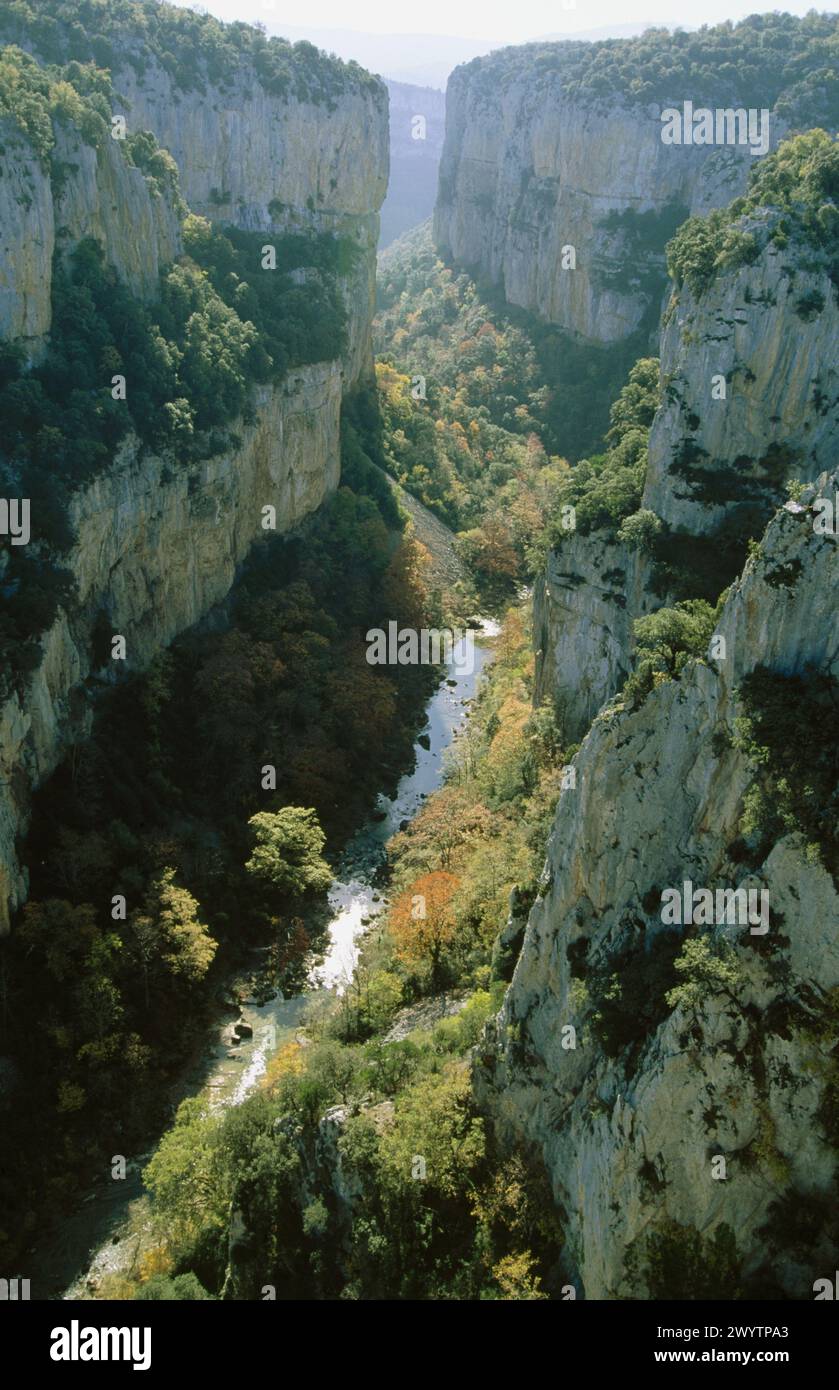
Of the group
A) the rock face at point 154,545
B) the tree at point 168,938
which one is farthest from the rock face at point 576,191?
the tree at point 168,938

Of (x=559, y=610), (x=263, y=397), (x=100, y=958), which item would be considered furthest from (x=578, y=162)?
(x=100, y=958)

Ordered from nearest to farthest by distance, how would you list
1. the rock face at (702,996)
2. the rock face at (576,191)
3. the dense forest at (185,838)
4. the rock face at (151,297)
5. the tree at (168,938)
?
the rock face at (702,996) → the dense forest at (185,838) → the tree at (168,938) → the rock face at (151,297) → the rock face at (576,191)

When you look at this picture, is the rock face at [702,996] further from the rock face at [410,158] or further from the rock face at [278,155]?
the rock face at [410,158]

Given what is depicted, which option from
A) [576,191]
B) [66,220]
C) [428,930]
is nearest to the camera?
[428,930]

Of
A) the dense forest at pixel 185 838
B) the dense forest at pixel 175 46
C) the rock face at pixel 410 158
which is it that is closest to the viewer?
the dense forest at pixel 185 838

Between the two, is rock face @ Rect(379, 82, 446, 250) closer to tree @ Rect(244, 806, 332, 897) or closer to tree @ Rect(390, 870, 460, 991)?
tree @ Rect(244, 806, 332, 897)

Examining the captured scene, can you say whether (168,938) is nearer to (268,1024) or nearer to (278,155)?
(268,1024)

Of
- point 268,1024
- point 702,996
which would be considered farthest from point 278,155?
point 702,996
